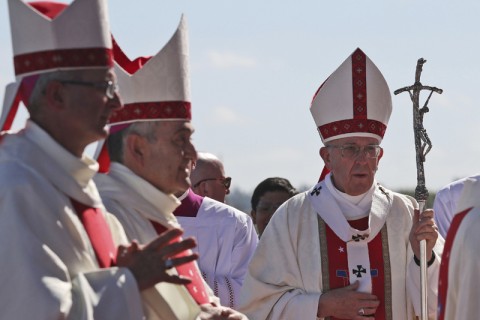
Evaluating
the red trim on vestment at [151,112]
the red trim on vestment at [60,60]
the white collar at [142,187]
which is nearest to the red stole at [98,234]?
the red trim on vestment at [60,60]

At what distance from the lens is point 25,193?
14.6 feet

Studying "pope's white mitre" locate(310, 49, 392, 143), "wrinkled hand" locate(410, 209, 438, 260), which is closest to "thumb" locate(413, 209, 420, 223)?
"wrinkled hand" locate(410, 209, 438, 260)

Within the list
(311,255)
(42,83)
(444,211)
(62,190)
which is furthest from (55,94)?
(444,211)

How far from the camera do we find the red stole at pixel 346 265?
7977 mm

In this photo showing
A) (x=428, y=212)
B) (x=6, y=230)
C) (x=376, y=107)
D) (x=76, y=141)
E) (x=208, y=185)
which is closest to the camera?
(x=6, y=230)

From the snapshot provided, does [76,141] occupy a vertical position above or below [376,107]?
above

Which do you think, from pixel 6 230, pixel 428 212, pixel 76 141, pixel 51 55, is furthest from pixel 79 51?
pixel 428 212

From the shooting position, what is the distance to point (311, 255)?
8.10 metres

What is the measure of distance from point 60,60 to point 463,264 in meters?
2.12

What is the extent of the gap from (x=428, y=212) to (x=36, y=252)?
12.3 ft

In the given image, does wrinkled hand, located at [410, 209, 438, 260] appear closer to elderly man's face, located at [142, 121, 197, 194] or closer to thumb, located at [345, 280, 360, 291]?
thumb, located at [345, 280, 360, 291]

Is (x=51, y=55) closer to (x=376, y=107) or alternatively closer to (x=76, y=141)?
(x=76, y=141)

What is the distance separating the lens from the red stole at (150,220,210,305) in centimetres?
561

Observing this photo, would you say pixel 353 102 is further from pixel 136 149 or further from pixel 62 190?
pixel 62 190
